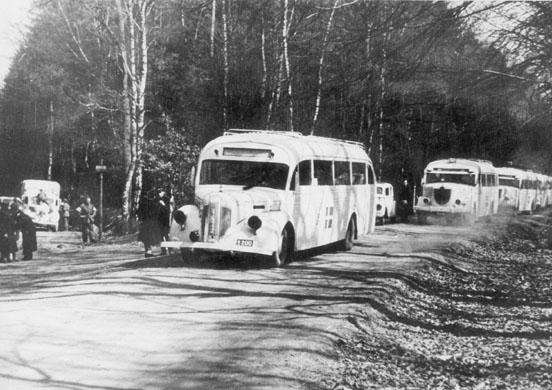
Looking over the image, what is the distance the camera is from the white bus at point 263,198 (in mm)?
14820

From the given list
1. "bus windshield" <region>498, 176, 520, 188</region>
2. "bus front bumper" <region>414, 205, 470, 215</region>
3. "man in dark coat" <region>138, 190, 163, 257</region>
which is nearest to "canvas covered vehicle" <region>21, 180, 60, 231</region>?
"bus front bumper" <region>414, 205, 470, 215</region>

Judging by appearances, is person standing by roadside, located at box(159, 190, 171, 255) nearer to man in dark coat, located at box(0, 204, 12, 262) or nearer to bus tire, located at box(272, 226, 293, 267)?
bus tire, located at box(272, 226, 293, 267)

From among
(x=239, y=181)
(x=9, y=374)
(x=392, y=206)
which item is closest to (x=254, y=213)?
(x=239, y=181)

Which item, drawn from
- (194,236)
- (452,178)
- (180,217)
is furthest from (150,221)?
(452,178)

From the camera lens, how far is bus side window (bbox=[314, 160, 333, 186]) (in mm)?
17672

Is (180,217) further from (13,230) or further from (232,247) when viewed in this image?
(13,230)

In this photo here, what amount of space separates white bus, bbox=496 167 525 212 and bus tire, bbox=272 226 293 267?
2675cm

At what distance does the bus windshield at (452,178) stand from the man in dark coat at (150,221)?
17632mm

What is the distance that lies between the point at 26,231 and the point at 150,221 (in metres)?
5.60

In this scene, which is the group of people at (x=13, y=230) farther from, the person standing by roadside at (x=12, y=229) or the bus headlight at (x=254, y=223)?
the bus headlight at (x=254, y=223)

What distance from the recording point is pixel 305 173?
16859 millimetres

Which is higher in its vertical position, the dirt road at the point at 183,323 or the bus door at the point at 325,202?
the bus door at the point at 325,202

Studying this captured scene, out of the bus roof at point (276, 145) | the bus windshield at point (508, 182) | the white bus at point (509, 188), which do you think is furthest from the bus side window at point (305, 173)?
the bus windshield at point (508, 182)

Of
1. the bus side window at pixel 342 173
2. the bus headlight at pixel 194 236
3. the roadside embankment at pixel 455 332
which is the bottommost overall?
the roadside embankment at pixel 455 332
